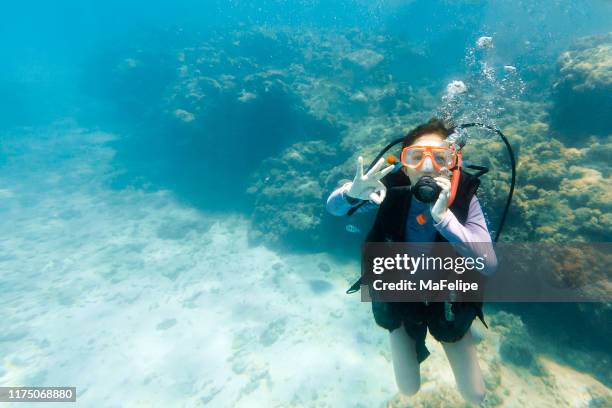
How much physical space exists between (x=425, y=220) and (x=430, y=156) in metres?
0.71

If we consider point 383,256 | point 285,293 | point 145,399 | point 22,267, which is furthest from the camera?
point 22,267

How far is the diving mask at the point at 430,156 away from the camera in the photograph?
2439 mm

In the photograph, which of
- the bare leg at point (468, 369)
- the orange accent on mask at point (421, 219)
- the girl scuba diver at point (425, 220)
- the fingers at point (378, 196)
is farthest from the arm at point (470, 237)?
the bare leg at point (468, 369)

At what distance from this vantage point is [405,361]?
336 cm

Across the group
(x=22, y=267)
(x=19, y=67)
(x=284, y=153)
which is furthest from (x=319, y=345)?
(x=19, y=67)

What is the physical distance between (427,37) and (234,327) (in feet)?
113

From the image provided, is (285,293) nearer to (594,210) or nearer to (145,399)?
(145,399)

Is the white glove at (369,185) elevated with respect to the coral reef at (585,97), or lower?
lower

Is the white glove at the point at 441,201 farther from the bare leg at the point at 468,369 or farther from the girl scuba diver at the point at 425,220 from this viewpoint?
the bare leg at the point at 468,369

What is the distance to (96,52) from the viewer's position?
115 feet

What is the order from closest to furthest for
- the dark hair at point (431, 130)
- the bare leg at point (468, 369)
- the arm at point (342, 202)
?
the arm at point (342, 202), the dark hair at point (431, 130), the bare leg at point (468, 369)

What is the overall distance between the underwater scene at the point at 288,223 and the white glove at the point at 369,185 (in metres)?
0.02

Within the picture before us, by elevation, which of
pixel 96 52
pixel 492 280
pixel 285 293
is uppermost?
pixel 96 52

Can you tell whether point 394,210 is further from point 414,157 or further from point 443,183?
point 443,183
